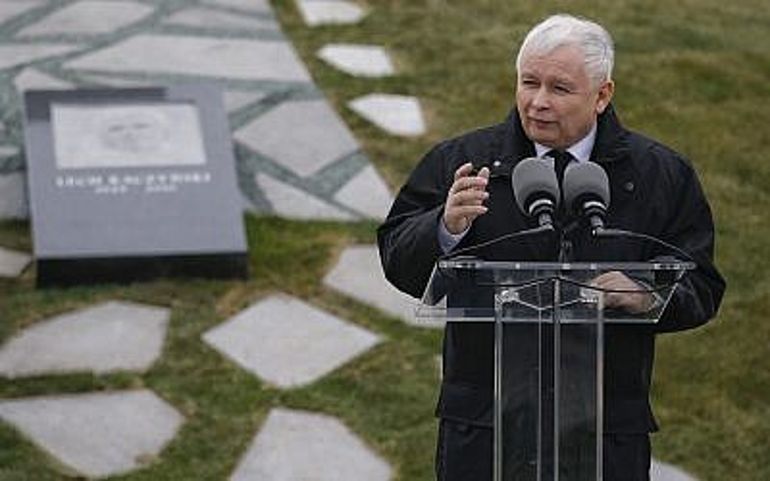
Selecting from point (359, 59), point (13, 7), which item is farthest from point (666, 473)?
point (13, 7)

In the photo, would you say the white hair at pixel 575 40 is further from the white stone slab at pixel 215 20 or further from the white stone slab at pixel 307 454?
the white stone slab at pixel 215 20

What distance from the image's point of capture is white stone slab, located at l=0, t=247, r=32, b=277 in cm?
667

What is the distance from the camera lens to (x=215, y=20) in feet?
31.0

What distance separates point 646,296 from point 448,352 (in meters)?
0.52

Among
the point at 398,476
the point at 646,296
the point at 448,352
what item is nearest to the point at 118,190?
the point at 398,476

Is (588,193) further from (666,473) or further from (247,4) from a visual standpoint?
(247,4)

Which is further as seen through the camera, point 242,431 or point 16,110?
point 16,110

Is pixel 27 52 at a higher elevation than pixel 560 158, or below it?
below

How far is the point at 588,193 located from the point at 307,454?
259cm

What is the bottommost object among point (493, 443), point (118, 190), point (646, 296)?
point (118, 190)

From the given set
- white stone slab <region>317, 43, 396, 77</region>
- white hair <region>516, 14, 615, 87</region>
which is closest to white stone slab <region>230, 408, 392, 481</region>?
white hair <region>516, 14, 615, 87</region>

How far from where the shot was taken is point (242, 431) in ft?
18.6

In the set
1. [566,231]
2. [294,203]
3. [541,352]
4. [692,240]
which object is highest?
[566,231]

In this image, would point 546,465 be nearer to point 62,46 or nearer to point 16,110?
point 16,110
